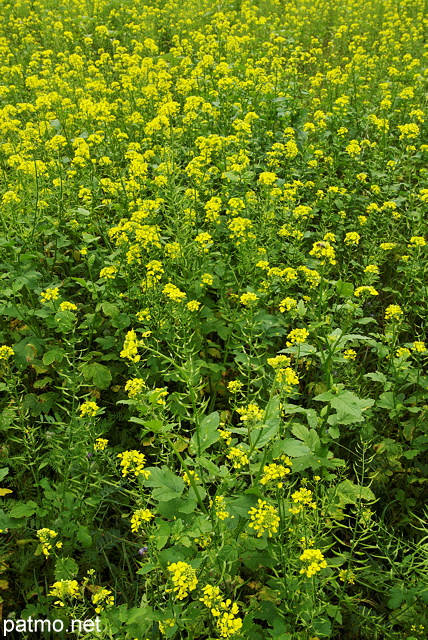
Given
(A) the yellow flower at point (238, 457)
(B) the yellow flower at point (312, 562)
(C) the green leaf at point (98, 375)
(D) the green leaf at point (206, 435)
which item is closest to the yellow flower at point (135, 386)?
(D) the green leaf at point (206, 435)

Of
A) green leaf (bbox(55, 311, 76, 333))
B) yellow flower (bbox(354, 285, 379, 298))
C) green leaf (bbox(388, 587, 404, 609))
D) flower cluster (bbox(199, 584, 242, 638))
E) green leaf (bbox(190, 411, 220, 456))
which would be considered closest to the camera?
flower cluster (bbox(199, 584, 242, 638))

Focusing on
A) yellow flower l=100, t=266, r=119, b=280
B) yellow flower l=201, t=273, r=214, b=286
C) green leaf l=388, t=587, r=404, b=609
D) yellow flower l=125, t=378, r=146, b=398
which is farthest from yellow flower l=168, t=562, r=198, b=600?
yellow flower l=100, t=266, r=119, b=280

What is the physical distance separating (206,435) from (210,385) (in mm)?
1299

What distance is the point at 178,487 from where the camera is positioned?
6.55ft

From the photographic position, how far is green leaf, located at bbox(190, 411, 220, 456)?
6.45ft

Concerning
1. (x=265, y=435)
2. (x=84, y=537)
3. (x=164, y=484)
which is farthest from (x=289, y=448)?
(x=84, y=537)

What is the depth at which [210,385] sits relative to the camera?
3340 mm

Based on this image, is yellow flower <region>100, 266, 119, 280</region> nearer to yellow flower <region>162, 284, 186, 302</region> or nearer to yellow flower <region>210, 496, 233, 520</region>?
yellow flower <region>162, 284, 186, 302</region>

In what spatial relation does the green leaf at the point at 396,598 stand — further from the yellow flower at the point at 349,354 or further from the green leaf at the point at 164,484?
the yellow flower at the point at 349,354

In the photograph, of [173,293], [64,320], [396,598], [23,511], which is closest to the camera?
[396,598]

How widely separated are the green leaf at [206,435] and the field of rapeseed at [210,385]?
1 cm

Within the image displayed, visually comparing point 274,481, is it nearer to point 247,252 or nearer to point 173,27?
point 247,252

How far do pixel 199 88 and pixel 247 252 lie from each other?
353cm

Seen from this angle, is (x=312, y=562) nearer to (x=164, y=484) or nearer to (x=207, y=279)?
(x=164, y=484)
